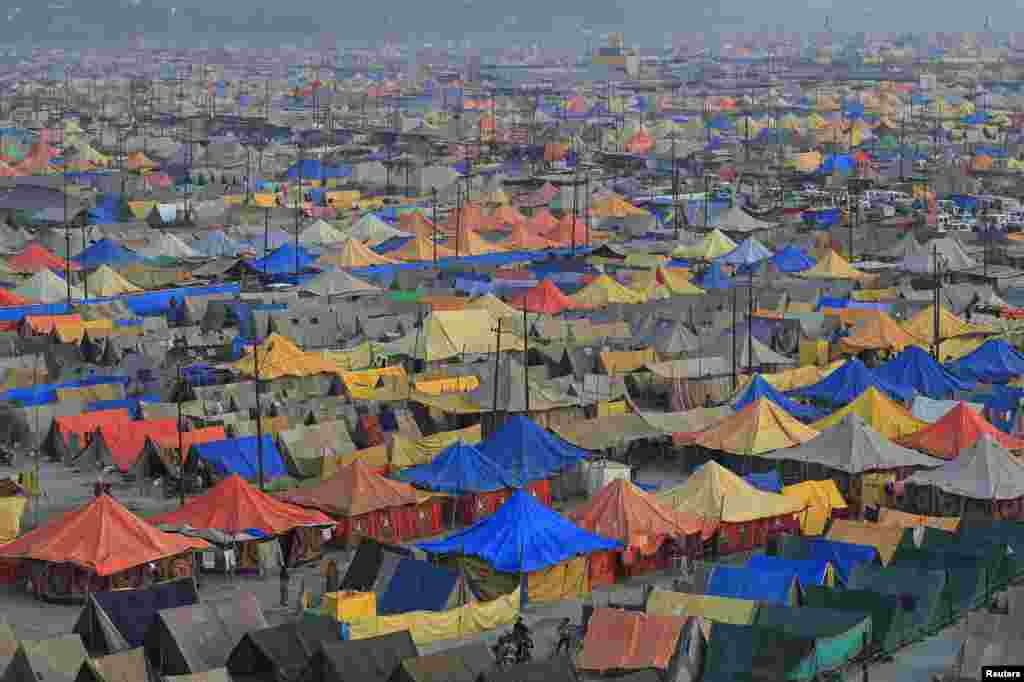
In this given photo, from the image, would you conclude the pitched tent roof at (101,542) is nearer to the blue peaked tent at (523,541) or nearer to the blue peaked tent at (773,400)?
the blue peaked tent at (523,541)

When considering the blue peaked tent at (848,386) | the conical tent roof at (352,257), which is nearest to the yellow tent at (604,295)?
the conical tent roof at (352,257)

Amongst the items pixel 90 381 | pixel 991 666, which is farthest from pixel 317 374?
pixel 991 666

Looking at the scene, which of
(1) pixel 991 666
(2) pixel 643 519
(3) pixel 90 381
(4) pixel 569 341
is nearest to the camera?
(1) pixel 991 666

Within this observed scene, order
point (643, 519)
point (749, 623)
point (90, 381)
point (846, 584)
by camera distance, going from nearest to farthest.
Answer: point (749, 623) < point (846, 584) < point (643, 519) < point (90, 381)

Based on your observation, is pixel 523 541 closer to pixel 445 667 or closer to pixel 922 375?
pixel 445 667

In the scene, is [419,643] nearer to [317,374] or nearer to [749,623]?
[749,623]

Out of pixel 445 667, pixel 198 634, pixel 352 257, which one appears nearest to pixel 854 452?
pixel 445 667

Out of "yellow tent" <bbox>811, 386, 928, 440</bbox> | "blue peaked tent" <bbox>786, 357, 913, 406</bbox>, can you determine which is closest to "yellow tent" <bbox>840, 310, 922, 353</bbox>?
"blue peaked tent" <bbox>786, 357, 913, 406</bbox>
